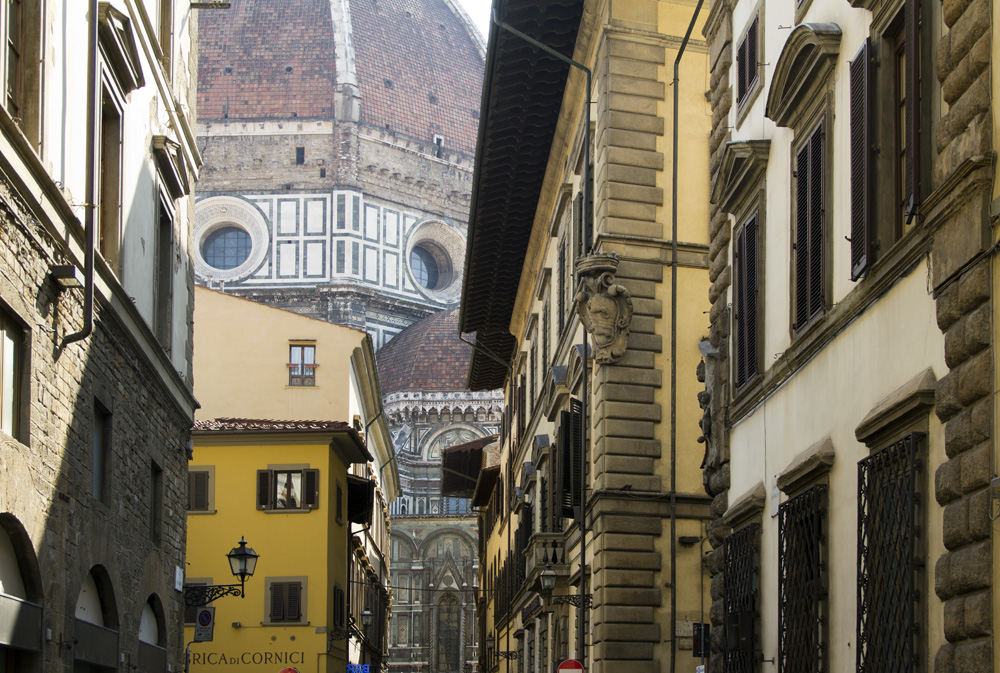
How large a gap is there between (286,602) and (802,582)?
23386 mm

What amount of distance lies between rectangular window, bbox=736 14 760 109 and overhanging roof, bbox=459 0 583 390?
7836 mm

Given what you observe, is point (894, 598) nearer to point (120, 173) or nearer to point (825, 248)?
point (825, 248)

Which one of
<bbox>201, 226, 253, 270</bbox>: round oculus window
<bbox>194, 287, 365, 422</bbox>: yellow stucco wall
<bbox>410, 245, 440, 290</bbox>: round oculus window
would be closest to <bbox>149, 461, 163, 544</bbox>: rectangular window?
<bbox>194, 287, 365, 422</bbox>: yellow stucco wall

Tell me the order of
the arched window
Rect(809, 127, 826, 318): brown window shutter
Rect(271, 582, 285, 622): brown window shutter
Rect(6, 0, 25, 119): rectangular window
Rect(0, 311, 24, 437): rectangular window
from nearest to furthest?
Rect(0, 311, 24, 437): rectangular window, Rect(809, 127, 826, 318): brown window shutter, Rect(6, 0, 25, 119): rectangular window, Rect(271, 582, 285, 622): brown window shutter, the arched window

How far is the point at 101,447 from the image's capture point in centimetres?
1436

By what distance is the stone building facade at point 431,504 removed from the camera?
254 feet

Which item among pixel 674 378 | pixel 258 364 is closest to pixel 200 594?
pixel 674 378

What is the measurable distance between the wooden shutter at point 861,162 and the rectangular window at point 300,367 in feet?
91.0

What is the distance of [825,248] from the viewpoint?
10.8 m

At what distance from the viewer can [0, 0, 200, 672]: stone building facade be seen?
11.1 metres

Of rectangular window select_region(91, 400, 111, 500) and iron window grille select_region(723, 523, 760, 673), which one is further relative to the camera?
rectangular window select_region(91, 400, 111, 500)

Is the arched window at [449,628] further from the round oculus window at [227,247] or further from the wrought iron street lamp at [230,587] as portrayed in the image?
the wrought iron street lamp at [230,587]

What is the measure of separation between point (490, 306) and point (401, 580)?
147 ft

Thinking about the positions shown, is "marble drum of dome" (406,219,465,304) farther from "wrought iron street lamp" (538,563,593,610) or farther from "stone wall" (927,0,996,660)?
"stone wall" (927,0,996,660)
